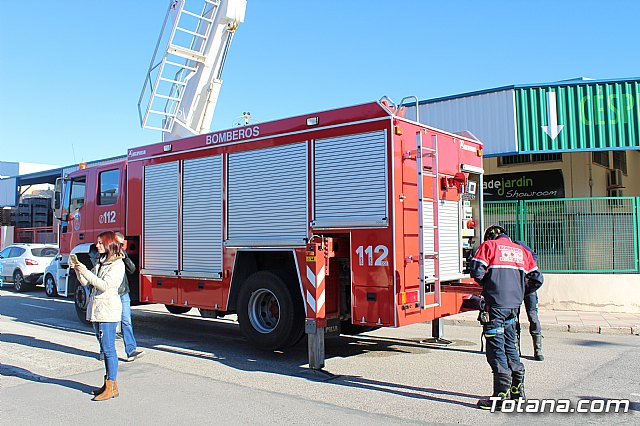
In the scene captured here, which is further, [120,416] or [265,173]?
[265,173]

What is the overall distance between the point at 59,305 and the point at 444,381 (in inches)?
452

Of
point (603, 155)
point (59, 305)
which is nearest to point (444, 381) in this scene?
point (59, 305)

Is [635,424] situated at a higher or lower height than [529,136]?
lower

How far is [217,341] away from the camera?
954 centimetres

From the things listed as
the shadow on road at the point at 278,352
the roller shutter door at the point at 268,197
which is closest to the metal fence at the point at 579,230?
the shadow on road at the point at 278,352

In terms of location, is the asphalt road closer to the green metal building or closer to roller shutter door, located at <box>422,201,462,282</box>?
roller shutter door, located at <box>422,201,462,282</box>

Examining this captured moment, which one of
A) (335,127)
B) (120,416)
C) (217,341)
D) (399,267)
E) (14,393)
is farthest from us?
(217,341)

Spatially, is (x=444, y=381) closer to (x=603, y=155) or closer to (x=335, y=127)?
(x=335, y=127)

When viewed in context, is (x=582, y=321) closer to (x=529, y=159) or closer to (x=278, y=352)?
(x=278, y=352)

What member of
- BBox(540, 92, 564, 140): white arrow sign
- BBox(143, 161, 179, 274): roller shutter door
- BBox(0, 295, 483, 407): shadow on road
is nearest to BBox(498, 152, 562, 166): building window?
BBox(540, 92, 564, 140): white arrow sign

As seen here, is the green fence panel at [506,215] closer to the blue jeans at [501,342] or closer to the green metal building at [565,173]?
the green metal building at [565,173]

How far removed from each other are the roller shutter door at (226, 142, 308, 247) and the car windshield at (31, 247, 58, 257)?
42.7 ft

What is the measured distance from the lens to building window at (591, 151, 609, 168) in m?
17.9

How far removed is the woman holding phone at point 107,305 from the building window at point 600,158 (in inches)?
610
